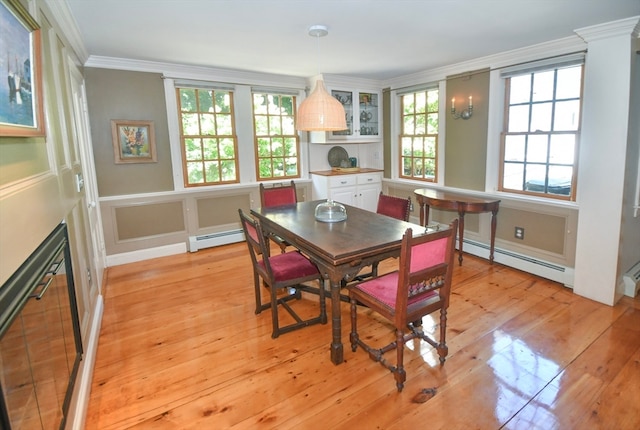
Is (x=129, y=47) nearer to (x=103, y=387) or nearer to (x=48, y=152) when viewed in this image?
(x=48, y=152)

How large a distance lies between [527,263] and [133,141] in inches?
180

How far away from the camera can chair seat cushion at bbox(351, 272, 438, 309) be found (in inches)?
81.0

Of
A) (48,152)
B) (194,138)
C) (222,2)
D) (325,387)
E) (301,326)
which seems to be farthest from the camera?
(194,138)

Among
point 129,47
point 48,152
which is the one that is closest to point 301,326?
point 48,152

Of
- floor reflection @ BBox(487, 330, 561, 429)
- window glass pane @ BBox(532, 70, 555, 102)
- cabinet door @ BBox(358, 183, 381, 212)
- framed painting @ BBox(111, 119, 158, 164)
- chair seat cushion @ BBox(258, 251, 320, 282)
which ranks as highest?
window glass pane @ BBox(532, 70, 555, 102)

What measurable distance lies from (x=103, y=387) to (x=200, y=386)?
0.58m

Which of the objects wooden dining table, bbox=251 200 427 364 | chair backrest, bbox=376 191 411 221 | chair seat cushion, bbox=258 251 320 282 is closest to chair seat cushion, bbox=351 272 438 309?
wooden dining table, bbox=251 200 427 364

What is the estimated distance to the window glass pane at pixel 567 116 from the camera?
3.31m

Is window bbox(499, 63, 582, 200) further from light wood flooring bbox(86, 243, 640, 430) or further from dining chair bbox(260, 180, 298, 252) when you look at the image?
dining chair bbox(260, 180, 298, 252)

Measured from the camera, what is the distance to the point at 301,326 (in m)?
2.71

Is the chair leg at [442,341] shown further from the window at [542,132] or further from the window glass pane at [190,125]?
the window glass pane at [190,125]

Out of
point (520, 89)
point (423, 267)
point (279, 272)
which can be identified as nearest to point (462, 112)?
point (520, 89)

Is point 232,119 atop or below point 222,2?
below

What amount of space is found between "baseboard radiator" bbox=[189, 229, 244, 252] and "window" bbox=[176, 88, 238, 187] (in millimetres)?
691
